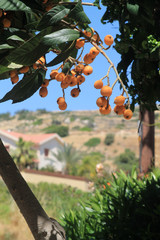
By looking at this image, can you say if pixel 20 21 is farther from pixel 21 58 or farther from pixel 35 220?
pixel 35 220

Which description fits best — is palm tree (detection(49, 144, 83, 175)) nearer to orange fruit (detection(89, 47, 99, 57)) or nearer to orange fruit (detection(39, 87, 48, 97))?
orange fruit (detection(39, 87, 48, 97))

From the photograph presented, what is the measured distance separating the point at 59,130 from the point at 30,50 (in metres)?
50.1

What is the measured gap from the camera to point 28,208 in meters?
1.85

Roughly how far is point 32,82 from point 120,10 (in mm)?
568

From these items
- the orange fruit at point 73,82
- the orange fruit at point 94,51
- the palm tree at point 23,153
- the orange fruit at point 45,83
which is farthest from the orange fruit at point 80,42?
the palm tree at point 23,153

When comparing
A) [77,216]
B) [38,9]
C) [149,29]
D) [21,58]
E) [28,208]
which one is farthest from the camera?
[77,216]

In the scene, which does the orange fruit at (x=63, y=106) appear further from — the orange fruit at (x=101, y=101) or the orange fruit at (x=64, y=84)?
the orange fruit at (x=101, y=101)

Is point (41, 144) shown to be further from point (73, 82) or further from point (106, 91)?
A: point (106, 91)

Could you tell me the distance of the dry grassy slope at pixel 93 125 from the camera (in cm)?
4422

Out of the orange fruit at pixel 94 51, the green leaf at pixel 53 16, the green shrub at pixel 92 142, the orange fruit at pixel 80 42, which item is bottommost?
the green shrub at pixel 92 142

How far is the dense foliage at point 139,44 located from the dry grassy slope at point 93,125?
3680 cm

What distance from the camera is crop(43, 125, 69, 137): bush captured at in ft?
166

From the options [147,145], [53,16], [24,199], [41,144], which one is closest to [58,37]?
[53,16]

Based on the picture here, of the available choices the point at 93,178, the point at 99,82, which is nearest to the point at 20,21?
the point at 99,82
